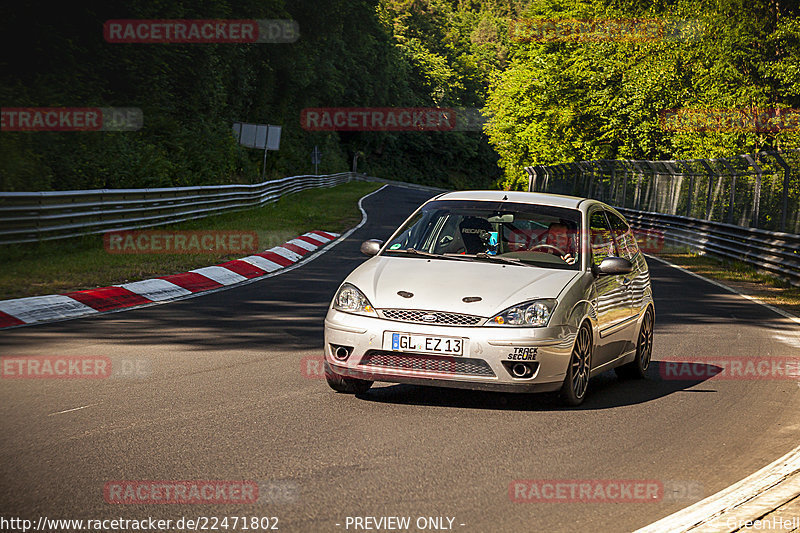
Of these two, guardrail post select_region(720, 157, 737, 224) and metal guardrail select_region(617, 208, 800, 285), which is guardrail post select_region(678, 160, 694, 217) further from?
guardrail post select_region(720, 157, 737, 224)

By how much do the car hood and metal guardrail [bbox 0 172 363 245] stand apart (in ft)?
32.8

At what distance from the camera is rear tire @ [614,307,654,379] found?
9.17 m

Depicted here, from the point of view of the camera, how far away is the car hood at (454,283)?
722cm

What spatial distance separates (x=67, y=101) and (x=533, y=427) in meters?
26.9

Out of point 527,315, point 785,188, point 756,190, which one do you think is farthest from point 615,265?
point 756,190

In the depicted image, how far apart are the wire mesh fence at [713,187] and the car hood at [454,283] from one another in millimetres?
16168

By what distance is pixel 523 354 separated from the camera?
7.11m

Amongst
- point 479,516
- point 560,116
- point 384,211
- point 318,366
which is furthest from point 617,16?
point 479,516

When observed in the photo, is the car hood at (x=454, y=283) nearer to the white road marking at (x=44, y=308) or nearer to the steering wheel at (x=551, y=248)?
the steering wheel at (x=551, y=248)

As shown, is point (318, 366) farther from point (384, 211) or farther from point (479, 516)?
point (384, 211)

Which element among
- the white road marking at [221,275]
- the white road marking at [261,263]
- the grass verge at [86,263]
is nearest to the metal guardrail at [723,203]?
the white road marking at [261,263]

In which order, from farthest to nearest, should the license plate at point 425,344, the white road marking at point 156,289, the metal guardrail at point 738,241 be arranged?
the metal guardrail at point 738,241 → the white road marking at point 156,289 → the license plate at point 425,344

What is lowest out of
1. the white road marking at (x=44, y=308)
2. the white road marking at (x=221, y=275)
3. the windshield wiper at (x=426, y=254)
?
the white road marking at (x=221, y=275)

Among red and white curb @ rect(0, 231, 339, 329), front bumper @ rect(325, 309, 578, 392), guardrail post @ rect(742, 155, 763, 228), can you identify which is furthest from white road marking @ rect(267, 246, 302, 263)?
front bumper @ rect(325, 309, 578, 392)
